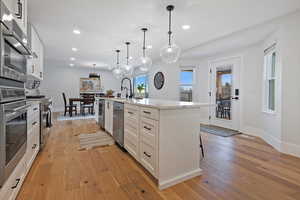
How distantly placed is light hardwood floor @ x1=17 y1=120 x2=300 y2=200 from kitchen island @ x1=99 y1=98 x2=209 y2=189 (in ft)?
0.47

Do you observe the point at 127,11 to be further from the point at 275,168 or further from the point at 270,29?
the point at 275,168

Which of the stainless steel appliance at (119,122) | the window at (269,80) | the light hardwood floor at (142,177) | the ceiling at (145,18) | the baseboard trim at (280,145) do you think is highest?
the ceiling at (145,18)

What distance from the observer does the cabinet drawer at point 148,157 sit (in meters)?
1.71

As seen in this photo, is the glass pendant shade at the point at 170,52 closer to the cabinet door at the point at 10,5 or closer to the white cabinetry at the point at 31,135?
the cabinet door at the point at 10,5

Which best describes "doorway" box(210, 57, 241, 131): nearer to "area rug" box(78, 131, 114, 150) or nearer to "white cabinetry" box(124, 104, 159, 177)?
"white cabinetry" box(124, 104, 159, 177)

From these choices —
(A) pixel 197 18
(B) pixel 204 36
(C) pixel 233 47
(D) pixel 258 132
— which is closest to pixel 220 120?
(D) pixel 258 132

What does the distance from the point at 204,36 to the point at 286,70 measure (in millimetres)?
1829

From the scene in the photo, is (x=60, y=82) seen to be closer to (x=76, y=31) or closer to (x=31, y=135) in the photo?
(x=76, y=31)

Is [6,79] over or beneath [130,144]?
over

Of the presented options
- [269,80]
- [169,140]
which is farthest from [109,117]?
[269,80]

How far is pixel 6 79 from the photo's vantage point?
123cm

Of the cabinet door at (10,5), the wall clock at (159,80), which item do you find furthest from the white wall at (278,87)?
the cabinet door at (10,5)

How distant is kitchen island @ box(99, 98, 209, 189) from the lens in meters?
1.62

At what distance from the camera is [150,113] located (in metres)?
1.75
